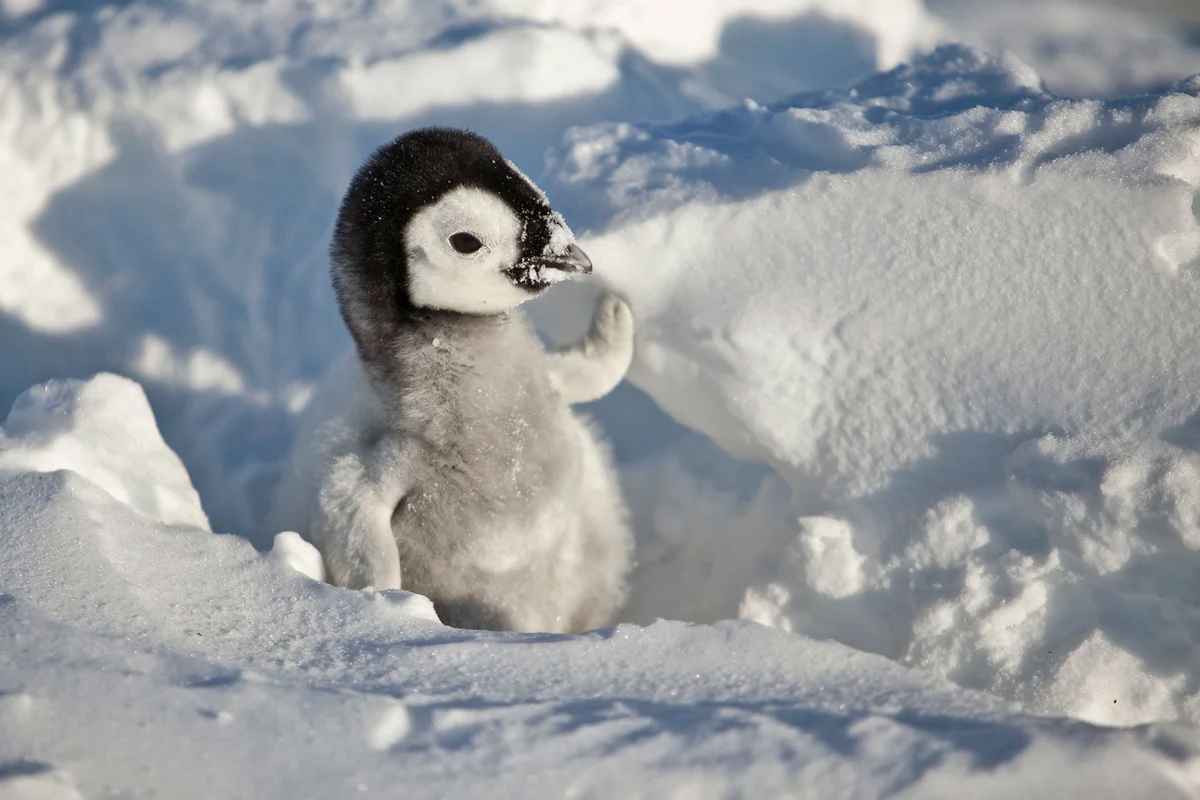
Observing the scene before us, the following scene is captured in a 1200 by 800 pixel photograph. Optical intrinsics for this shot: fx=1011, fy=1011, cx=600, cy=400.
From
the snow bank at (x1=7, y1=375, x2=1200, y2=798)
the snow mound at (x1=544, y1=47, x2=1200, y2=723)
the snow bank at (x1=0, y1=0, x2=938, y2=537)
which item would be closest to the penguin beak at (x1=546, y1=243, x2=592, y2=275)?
the snow mound at (x1=544, y1=47, x2=1200, y2=723)

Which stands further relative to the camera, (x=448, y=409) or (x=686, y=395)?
(x=686, y=395)

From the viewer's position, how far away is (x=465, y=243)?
219 centimetres

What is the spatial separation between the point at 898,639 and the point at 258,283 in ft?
7.84

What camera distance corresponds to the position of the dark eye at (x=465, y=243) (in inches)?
86.0

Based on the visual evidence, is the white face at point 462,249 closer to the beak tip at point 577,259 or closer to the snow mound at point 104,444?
the beak tip at point 577,259

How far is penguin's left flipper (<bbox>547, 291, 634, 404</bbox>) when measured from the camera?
8.93ft

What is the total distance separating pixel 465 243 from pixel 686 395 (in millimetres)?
803

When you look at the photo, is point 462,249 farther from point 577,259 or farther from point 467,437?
point 467,437

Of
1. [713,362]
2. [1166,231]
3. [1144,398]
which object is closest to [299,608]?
[713,362]

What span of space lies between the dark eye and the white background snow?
54 cm

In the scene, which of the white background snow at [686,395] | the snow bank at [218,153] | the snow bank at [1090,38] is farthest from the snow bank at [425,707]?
the snow bank at [1090,38]

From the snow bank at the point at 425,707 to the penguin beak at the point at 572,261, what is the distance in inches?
31.8

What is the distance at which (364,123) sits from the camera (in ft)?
11.4

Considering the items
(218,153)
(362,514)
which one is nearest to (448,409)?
(362,514)
